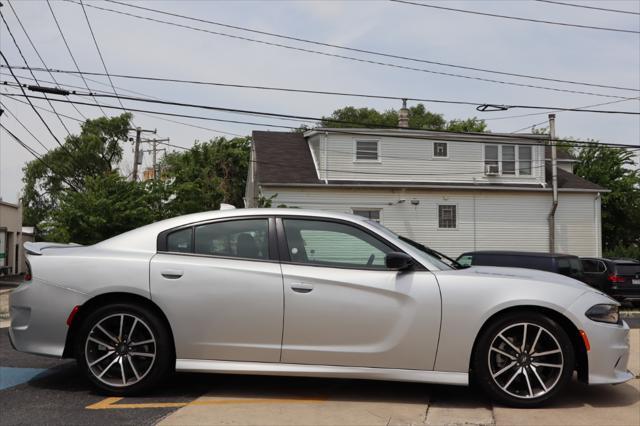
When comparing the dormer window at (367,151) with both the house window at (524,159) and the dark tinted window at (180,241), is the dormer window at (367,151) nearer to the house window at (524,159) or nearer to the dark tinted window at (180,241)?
the house window at (524,159)

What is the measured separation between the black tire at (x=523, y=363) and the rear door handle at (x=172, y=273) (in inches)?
92.1

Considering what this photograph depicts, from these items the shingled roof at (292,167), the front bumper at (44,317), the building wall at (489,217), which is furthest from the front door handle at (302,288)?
the building wall at (489,217)

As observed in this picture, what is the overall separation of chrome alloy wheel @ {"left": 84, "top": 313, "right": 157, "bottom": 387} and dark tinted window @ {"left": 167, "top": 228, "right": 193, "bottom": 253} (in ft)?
2.04

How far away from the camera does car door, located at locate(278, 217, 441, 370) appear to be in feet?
15.0

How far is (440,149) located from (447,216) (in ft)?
9.86

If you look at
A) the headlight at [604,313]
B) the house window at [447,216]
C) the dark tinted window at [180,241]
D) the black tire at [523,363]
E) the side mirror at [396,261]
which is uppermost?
the house window at [447,216]

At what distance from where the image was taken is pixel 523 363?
4578 millimetres

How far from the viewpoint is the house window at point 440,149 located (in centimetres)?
2710

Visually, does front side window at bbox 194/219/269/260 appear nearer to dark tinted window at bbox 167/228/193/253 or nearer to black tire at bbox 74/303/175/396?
dark tinted window at bbox 167/228/193/253

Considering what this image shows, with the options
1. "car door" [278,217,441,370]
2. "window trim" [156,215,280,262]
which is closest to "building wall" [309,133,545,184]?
"window trim" [156,215,280,262]

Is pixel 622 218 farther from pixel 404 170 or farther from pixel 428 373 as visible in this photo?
pixel 428 373

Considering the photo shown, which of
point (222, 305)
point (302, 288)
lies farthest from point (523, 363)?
point (222, 305)

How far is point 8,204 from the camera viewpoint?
30.4 meters

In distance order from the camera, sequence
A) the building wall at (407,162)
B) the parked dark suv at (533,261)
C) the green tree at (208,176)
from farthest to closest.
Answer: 1. the building wall at (407,162)
2. the green tree at (208,176)
3. the parked dark suv at (533,261)
